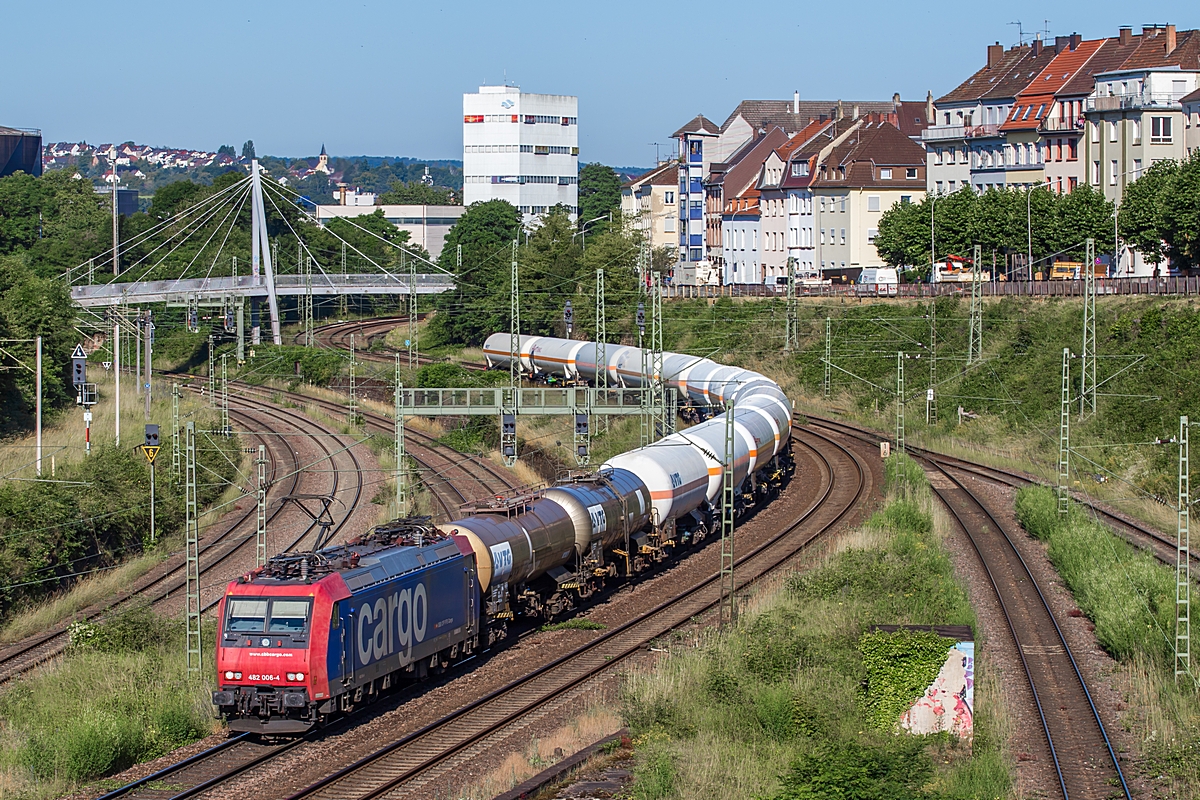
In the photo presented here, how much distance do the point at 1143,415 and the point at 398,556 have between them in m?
35.9

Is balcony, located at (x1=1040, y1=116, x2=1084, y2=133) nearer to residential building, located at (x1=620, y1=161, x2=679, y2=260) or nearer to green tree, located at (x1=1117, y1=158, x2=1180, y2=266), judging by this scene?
green tree, located at (x1=1117, y1=158, x2=1180, y2=266)

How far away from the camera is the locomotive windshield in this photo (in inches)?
885

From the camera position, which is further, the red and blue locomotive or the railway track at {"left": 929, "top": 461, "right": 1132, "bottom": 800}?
the red and blue locomotive

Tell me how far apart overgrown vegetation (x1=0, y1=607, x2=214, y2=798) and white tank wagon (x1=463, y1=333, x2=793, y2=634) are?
6502 mm

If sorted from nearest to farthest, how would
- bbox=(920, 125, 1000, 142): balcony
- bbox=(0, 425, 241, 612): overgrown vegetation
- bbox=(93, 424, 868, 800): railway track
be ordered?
bbox=(93, 424, 868, 800): railway track < bbox=(0, 425, 241, 612): overgrown vegetation < bbox=(920, 125, 1000, 142): balcony

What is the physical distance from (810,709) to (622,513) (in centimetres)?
1228

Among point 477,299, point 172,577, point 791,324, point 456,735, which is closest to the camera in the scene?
point 456,735

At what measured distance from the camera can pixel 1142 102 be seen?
79.2 metres

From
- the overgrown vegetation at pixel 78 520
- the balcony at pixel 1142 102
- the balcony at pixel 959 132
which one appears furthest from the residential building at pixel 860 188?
the overgrown vegetation at pixel 78 520

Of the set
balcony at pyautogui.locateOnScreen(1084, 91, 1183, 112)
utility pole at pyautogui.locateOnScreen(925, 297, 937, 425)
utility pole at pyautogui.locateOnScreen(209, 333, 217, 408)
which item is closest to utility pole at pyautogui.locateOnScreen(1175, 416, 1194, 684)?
utility pole at pyautogui.locateOnScreen(925, 297, 937, 425)

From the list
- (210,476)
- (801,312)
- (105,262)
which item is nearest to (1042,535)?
(210,476)

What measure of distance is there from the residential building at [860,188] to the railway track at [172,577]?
50.8m

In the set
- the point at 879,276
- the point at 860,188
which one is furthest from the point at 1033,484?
the point at 860,188

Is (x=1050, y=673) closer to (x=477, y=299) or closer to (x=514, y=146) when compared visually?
(x=477, y=299)
